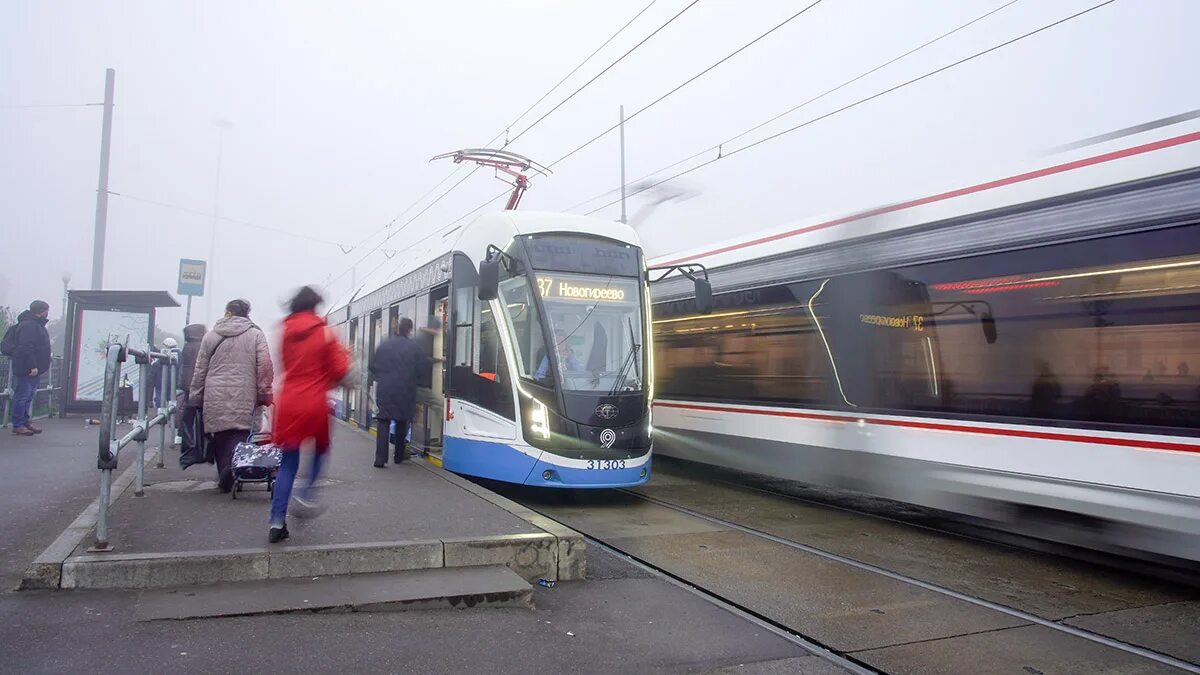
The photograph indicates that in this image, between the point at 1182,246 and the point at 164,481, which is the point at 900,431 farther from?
the point at 164,481

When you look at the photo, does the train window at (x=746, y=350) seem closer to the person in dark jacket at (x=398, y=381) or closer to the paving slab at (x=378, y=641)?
the person in dark jacket at (x=398, y=381)

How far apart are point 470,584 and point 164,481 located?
4.61m

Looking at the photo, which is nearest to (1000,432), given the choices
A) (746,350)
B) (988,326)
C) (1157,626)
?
(988,326)

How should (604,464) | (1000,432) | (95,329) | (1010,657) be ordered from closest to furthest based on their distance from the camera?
(1010,657) < (1000,432) < (604,464) < (95,329)

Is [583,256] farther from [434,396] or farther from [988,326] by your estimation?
[988,326]

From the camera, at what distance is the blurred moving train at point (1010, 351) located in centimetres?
571

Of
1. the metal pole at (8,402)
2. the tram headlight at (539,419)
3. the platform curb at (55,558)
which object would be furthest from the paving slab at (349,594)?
the metal pole at (8,402)

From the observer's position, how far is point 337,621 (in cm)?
441

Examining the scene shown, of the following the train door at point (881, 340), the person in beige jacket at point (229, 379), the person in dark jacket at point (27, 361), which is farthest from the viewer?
the person in dark jacket at point (27, 361)

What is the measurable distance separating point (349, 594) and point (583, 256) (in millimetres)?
5077

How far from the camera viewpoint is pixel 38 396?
18.2 m

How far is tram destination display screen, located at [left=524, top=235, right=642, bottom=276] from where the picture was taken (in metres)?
8.85

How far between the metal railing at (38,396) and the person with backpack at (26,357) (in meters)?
0.70

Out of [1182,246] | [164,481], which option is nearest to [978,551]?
[1182,246]
